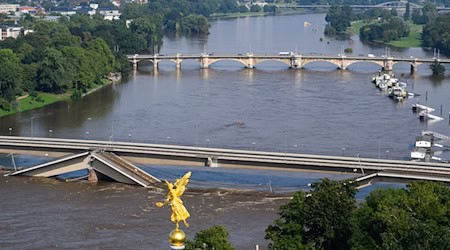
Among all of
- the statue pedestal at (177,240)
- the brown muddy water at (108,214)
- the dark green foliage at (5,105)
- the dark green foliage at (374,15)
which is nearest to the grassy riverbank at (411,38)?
the dark green foliage at (374,15)

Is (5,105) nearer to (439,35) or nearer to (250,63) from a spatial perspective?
(250,63)

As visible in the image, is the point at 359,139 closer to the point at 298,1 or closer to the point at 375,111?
the point at 375,111

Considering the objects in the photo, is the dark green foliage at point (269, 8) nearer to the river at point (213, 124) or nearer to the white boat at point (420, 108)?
the river at point (213, 124)

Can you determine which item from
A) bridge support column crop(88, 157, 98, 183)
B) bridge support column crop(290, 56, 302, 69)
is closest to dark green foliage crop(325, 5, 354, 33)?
bridge support column crop(290, 56, 302, 69)

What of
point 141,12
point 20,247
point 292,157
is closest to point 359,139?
point 292,157

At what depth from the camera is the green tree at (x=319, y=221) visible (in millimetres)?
17766

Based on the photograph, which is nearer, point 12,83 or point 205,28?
point 12,83

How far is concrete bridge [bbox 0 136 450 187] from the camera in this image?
83.2 feet

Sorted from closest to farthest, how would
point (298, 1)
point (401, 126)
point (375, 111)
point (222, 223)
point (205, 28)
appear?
1. point (222, 223)
2. point (401, 126)
3. point (375, 111)
4. point (205, 28)
5. point (298, 1)

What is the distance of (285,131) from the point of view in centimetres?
3291

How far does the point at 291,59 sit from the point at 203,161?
85.7ft

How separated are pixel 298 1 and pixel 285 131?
265ft

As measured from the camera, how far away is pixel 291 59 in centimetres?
5225

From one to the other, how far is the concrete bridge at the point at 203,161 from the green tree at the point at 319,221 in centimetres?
677
